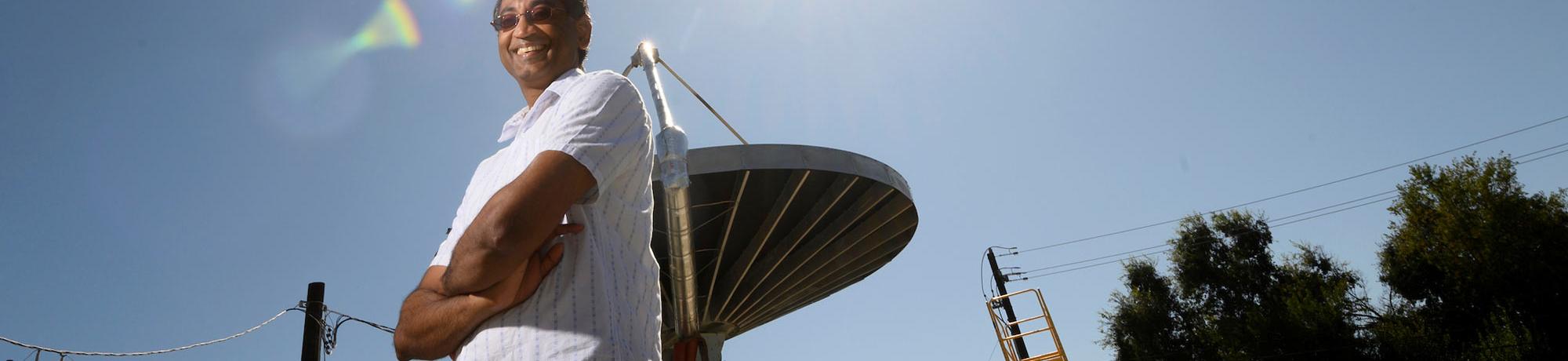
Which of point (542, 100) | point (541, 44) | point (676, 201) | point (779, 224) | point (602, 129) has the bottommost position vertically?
point (602, 129)

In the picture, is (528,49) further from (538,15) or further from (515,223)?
(515,223)

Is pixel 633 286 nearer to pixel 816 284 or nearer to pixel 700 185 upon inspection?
pixel 700 185

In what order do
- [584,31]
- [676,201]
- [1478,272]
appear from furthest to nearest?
[1478,272] → [676,201] → [584,31]

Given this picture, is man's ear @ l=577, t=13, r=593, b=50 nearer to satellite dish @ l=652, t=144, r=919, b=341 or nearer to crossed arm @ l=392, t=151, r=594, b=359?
crossed arm @ l=392, t=151, r=594, b=359

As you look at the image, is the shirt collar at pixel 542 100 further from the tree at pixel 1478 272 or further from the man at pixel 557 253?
the tree at pixel 1478 272

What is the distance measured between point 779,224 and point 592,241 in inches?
527

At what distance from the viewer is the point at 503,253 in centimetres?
103

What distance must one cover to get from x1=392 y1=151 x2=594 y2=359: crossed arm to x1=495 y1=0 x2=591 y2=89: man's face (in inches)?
19.3

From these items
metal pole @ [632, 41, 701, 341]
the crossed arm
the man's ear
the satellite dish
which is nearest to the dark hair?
the man's ear

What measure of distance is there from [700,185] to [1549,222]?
26.8 metres

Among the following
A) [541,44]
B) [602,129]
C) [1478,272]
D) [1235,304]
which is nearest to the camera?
[602,129]

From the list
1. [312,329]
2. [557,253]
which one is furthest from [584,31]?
[312,329]

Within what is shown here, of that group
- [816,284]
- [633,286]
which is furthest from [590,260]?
[816,284]

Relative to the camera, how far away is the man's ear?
1.62 metres
